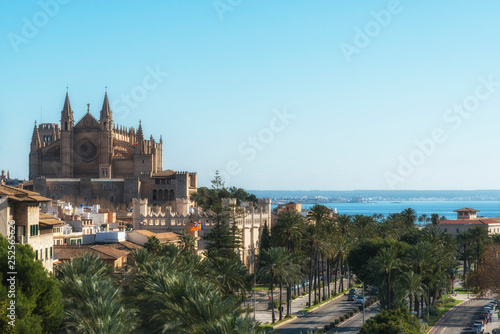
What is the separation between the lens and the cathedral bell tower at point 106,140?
5945 inches

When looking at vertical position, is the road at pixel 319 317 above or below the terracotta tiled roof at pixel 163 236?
below

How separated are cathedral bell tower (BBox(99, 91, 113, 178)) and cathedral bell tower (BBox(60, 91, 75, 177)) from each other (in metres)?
5.98

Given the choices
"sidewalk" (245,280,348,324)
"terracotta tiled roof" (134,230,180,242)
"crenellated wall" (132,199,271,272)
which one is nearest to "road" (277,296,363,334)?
"sidewalk" (245,280,348,324)

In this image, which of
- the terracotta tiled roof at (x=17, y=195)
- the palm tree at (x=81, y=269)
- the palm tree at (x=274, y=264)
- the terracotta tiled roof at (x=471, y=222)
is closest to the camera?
the palm tree at (x=81, y=269)

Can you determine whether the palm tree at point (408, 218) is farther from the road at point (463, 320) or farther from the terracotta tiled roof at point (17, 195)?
the terracotta tiled roof at point (17, 195)

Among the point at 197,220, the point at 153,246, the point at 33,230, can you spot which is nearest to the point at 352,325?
the point at 153,246

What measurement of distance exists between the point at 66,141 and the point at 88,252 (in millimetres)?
94527

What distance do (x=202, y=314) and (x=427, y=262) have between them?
1435 inches

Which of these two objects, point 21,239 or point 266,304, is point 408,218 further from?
point 21,239

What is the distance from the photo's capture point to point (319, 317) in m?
66.2

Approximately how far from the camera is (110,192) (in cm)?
14438

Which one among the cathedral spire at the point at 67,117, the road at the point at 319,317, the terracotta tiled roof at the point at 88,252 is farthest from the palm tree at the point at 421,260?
the cathedral spire at the point at 67,117

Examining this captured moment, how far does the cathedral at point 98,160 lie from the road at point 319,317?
7191 cm

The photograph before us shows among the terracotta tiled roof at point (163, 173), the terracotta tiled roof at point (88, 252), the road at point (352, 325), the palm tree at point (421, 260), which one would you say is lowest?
the road at point (352, 325)
